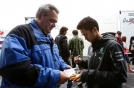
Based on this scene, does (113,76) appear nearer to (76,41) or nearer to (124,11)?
(76,41)

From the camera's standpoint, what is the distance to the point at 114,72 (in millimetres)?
1175

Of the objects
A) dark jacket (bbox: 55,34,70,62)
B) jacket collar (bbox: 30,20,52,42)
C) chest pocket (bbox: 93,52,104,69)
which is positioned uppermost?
jacket collar (bbox: 30,20,52,42)

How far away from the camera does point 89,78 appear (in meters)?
1.28

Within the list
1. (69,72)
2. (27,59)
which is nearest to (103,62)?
(69,72)

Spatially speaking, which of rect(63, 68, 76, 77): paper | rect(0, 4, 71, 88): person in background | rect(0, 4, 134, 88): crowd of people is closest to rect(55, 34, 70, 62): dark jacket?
rect(0, 4, 134, 88): crowd of people

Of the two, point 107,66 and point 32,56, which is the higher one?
point 32,56

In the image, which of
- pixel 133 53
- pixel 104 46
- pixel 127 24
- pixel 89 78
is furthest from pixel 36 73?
pixel 127 24

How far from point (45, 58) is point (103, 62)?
1.49ft

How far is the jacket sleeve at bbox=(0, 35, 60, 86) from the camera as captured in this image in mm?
938

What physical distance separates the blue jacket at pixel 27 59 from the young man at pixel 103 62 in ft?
1.10

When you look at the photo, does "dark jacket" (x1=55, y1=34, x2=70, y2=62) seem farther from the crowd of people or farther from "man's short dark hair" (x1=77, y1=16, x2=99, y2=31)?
"man's short dark hair" (x1=77, y1=16, x2=99, y2=31)

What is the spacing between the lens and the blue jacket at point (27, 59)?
0.94 meters

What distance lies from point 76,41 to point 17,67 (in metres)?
3.31

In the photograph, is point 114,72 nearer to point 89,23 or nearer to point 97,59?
point 97,59
